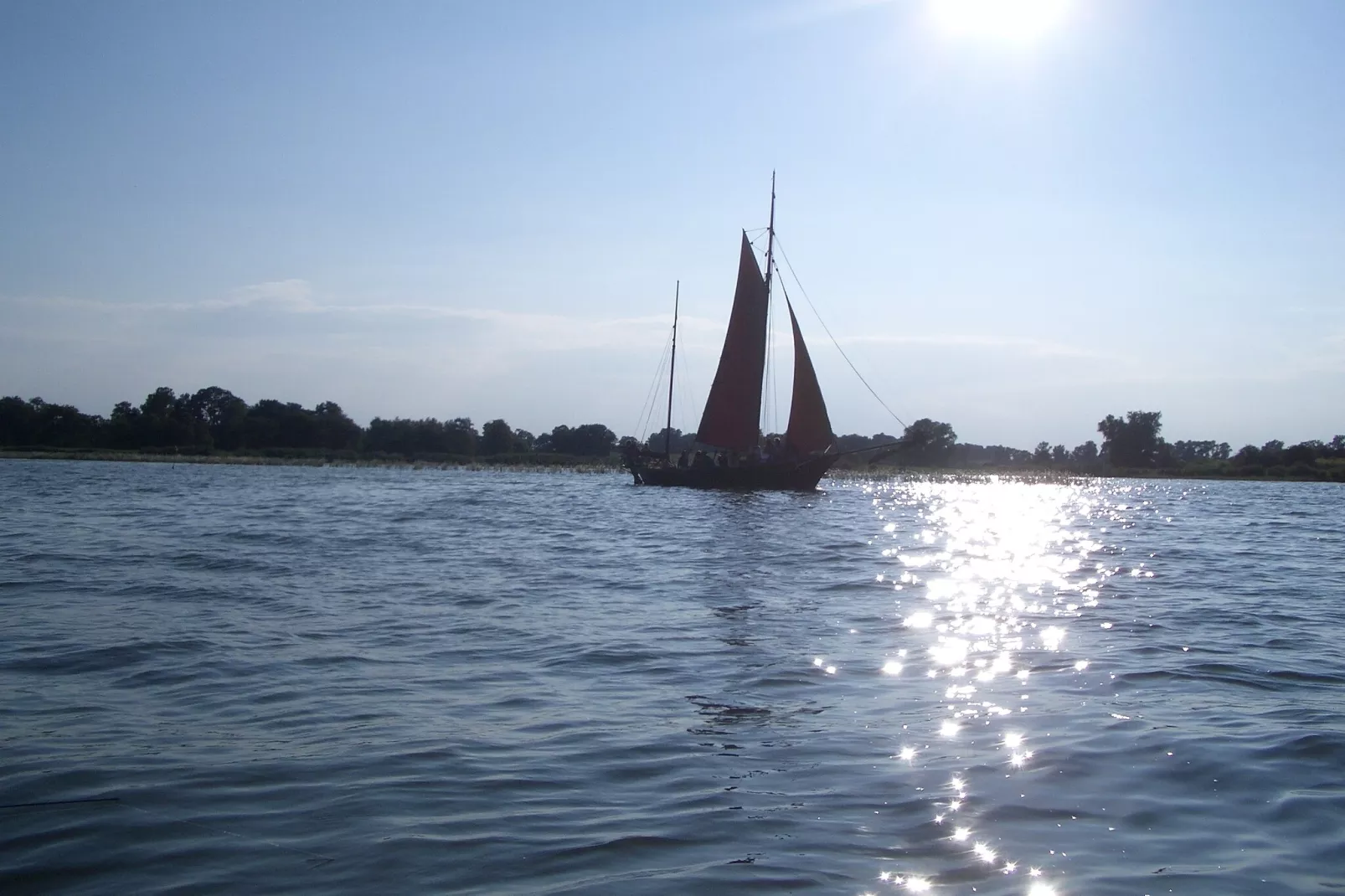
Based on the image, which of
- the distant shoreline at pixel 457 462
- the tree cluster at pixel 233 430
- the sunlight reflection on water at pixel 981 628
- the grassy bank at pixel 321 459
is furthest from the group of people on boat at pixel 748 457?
the tree cluster at pixel 233 430

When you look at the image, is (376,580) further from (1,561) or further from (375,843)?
(375,843)

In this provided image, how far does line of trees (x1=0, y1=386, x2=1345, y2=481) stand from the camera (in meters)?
91.8

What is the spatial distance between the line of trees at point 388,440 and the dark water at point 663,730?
6656 centimetres

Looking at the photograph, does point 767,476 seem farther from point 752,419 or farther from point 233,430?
point 233,430

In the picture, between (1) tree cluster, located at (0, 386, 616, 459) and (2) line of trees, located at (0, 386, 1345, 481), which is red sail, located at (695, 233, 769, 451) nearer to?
(2) line of trees, located at (0, 386, 1345, 481)

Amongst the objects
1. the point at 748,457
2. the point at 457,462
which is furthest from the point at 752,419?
the point at 457,462

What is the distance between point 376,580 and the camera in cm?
1298

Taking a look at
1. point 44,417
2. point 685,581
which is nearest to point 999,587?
point 685,581

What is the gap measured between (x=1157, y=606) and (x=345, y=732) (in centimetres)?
894

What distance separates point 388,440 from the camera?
102 m

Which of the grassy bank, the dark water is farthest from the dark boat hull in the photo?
the grassy bank

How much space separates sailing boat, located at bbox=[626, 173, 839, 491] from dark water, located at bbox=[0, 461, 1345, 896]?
28114mm

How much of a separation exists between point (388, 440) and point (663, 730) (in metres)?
99.5

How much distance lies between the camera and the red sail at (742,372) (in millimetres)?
44312
